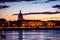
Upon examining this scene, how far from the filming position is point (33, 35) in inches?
Result: 90.3

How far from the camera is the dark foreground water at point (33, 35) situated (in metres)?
2.18

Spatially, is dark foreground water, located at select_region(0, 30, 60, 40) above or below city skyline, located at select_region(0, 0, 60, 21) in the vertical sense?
below

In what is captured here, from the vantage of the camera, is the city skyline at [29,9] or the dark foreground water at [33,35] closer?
the dark foreground water at [33,35]

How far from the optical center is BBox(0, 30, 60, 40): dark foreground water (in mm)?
2179

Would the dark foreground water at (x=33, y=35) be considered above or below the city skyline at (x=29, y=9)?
below

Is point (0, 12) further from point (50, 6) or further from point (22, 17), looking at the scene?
point (50, 6)

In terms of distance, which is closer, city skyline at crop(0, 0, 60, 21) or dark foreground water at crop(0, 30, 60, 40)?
dark foreground water at crop(0, 30, 60, 40)

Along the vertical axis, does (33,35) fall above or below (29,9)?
below

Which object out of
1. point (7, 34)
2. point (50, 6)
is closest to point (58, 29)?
point (50, 6)

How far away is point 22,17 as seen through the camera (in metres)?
2.43

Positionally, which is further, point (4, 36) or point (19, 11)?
point (19, 11)

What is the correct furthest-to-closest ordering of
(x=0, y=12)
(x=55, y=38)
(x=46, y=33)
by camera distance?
(x=0, y=12), (x=46, y=33), (x=55, y=38)

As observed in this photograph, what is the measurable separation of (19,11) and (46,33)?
1.61ft

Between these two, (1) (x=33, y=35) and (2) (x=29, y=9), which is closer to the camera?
(1) (x=33, y=35)
